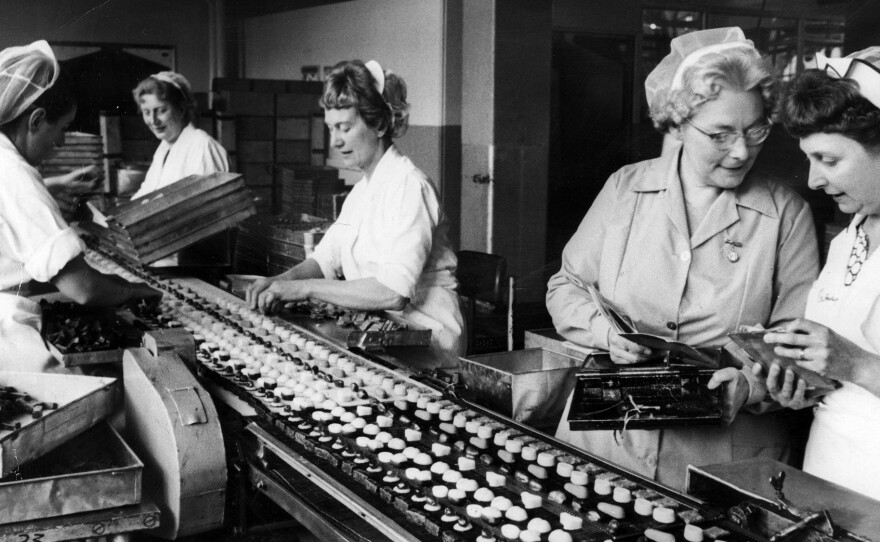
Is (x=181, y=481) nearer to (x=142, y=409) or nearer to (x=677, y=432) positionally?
(x=142, y=409)

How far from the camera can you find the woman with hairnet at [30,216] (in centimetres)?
280

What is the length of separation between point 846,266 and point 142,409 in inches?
77.2

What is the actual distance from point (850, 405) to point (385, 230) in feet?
5.96

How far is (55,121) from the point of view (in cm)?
306

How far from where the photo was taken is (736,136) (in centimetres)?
221

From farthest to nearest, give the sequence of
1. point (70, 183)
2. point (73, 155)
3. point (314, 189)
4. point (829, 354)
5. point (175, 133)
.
Result: 1. point (314, 189)
2. point (73, 155)
3. point (175, 133)
4. point (70, 183)
5. point (829, 354)

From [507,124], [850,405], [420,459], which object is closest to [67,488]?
[420,459]

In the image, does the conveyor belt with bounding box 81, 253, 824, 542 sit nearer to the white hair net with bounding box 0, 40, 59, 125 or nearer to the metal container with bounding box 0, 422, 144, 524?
the metal container with bounding box 0, 422, 144, 524

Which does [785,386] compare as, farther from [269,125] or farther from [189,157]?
[269,125]

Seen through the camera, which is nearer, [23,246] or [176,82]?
[23,246]

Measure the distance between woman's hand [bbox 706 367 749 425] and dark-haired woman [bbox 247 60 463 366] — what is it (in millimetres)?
1316

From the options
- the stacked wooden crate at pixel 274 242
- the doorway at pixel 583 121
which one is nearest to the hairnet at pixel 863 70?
the stacked wooden crate at pixel 274 242

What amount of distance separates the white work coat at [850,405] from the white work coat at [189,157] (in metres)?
4.18

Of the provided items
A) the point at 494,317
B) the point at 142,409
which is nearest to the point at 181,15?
the point at 494,317
